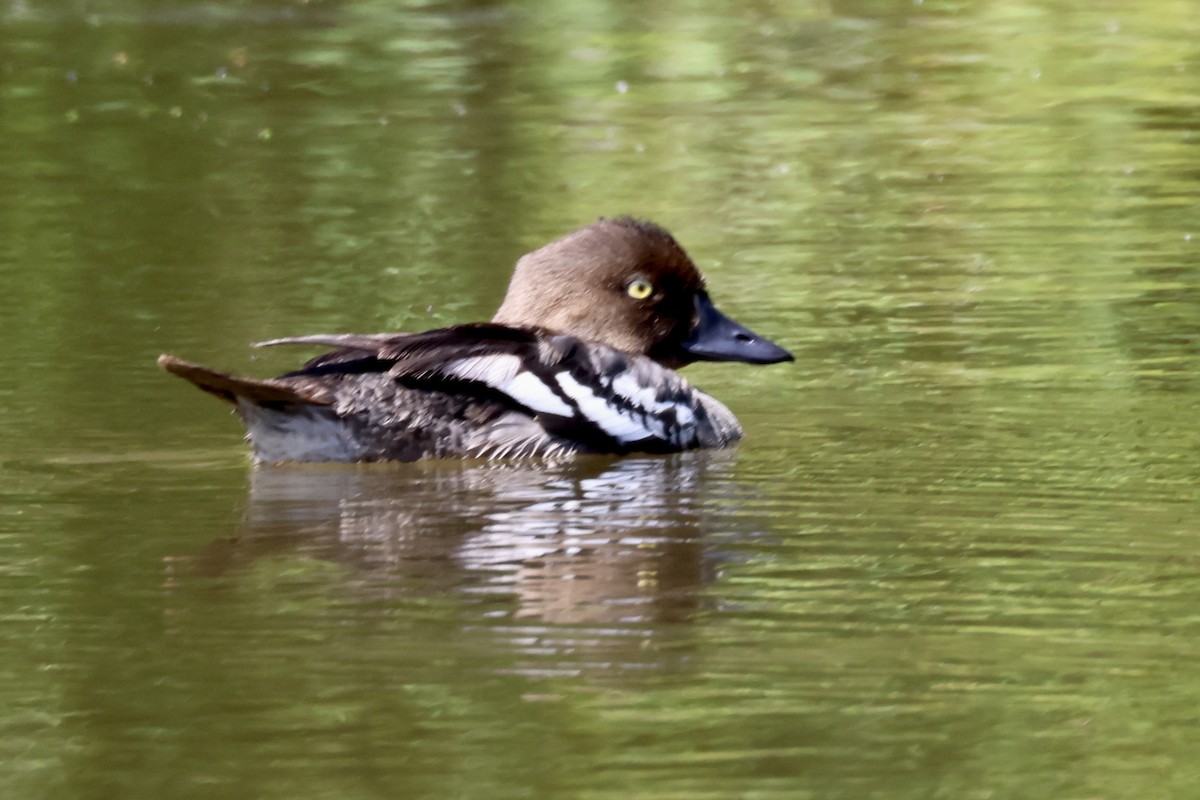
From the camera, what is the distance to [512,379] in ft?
26.5

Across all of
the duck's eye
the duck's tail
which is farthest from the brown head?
the duck's tail

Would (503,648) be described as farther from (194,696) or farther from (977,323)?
(977,323)

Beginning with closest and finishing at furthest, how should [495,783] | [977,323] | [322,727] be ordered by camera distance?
1. [495,783]
2. [322,727]
3. [977,323]

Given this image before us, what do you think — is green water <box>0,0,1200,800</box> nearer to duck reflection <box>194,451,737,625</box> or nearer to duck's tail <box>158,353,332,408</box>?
duck reflection <box>194,451,737,625</box>

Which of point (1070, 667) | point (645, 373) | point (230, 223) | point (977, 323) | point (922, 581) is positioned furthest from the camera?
point (230, 223)

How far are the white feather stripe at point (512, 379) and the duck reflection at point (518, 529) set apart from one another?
0.21m

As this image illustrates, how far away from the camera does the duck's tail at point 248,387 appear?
7391 mm

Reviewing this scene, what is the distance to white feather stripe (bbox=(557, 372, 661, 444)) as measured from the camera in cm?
818

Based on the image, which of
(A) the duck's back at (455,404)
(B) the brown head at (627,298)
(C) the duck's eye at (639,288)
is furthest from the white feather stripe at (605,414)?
(C) the duck's eye at (639,288)

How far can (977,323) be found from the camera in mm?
10242

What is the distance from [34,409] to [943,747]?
184 inches

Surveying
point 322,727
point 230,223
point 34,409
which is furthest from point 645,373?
point 230,223

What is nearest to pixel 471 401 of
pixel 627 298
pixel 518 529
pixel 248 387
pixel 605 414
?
pixel 605 414

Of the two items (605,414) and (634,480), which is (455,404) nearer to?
(605,414)
